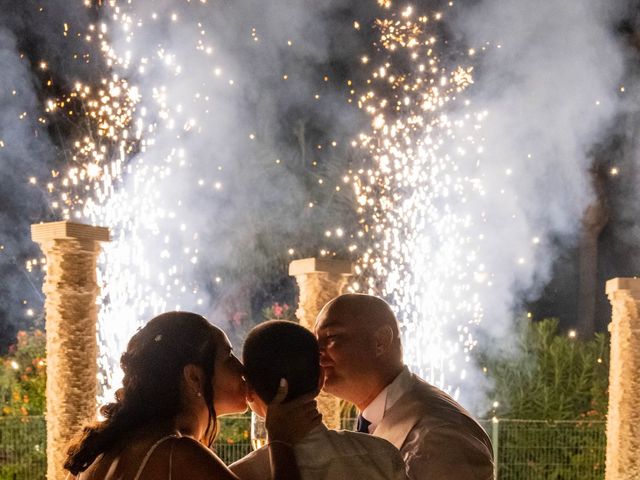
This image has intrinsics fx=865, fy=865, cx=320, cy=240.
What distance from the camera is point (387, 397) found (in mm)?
2906

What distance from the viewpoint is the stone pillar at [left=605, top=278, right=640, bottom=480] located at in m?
8.47

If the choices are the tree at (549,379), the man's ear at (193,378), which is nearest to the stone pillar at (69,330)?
the man's ear at (193,378)

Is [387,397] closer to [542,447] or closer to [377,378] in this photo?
[377,378]

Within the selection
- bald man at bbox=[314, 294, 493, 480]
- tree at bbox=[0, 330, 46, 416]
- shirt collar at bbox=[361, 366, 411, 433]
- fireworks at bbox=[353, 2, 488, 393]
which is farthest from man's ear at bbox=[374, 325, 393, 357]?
fireworks at bbox=[353, 2, 488, 393]

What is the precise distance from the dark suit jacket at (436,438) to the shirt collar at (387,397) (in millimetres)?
30

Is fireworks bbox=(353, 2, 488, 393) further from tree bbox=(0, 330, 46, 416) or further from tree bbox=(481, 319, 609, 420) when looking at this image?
tree bbox=(0, 330, 46, 416)

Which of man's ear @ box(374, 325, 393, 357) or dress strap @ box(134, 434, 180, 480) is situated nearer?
dress strap @ box(134, 434, 180, 480)

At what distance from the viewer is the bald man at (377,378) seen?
275cm

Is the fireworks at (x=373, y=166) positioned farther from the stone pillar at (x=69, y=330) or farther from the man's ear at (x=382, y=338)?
the man's ear at (x=382, y=338)

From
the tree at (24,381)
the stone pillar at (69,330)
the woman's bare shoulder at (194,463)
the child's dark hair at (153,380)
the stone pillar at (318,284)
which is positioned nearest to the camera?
the woman's bare shoulder at (194,463)

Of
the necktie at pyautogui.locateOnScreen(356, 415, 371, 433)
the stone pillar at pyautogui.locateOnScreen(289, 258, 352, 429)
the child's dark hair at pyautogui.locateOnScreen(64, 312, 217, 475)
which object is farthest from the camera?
the stone pillar at pyautogui.locateOnScreen(289, 258, 352, 429)

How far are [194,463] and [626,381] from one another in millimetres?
7203

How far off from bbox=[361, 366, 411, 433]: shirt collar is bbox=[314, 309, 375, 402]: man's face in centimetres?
7

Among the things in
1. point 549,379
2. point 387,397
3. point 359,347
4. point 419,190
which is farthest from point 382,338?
point 419,190
